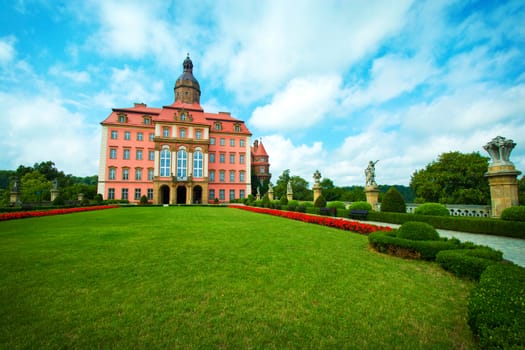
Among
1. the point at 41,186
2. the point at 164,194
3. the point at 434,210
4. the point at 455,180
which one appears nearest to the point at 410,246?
the point at 434,210

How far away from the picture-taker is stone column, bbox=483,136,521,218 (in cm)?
940

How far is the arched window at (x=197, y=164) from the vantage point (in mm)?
37375

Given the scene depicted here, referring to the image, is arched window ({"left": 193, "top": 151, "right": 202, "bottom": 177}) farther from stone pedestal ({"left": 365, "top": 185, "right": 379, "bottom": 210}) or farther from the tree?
the tree

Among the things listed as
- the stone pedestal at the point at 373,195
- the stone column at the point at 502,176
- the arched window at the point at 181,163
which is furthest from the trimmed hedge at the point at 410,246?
the arched window at the point at 181,163

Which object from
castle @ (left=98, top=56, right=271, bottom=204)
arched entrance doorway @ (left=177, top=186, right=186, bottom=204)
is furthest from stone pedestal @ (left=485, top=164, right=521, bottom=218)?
arched entrance doorway @ (left=177, top=186, right=186, bottom=204)

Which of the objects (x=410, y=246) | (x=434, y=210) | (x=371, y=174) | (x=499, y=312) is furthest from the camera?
(x=371, y=174)

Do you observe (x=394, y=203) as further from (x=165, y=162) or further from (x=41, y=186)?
(x=41, y=186)

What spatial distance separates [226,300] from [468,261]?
172 inches

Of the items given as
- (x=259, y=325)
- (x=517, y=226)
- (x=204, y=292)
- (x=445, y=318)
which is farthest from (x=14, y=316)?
(x=517, y=226)

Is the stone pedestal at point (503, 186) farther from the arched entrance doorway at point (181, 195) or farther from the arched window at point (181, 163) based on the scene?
the arched entrance doorway at point (181, 195)

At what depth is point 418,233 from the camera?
19.6 feet

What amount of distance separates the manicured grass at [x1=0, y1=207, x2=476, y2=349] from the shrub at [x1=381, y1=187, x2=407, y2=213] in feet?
27.9

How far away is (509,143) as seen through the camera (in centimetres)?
944

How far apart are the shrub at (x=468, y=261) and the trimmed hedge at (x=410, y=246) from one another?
52 cm
